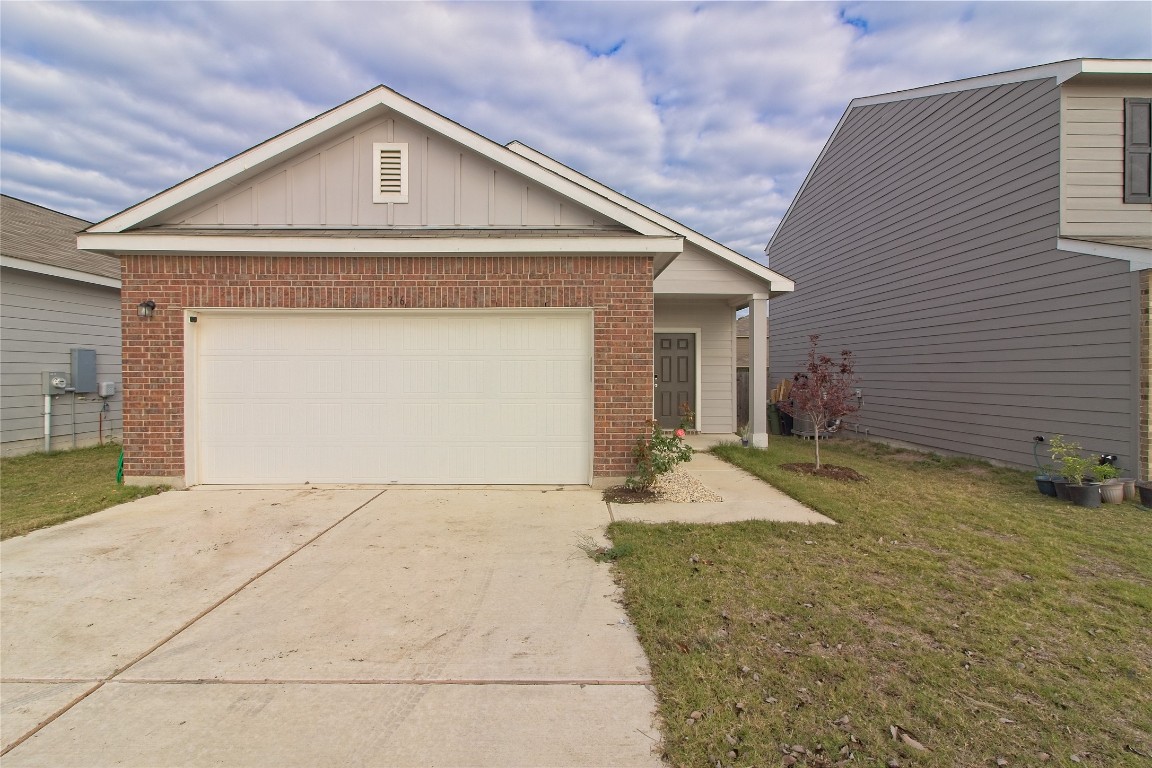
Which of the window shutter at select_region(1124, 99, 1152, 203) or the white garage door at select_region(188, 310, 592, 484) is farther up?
the window shutter at select_region(1124, 99, 1152, 203)

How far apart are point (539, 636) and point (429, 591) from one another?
3.41 ft

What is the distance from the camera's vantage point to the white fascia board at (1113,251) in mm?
6863

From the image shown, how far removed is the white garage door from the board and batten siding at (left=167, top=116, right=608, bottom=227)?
1187mm

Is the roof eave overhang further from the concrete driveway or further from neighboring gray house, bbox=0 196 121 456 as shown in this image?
neighboring gray house, bbox=0 196 121 456

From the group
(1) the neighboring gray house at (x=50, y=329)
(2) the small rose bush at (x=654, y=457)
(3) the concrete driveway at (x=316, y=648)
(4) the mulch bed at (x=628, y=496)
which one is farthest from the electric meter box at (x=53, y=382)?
(2) the small rose bush at (x=654, y=457)

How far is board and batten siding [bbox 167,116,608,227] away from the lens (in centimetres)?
691

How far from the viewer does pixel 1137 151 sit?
26.4ft

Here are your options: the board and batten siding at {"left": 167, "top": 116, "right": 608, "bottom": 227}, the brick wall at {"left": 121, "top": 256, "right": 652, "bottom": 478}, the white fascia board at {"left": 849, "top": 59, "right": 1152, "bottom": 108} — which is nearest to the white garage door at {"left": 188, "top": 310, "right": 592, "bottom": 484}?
the brick wall at {"left": 121, "top": 256, "right": 652, "bottom": 478}

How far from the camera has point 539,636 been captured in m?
3.29

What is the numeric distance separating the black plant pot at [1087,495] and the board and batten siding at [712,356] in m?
5.93

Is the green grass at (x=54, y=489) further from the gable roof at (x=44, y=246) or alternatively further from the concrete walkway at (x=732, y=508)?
the concrete walkway at (x=732, y=508)

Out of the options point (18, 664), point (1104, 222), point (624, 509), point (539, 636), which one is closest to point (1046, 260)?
point (1104, 222)

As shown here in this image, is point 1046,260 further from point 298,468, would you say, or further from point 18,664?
point 18,664

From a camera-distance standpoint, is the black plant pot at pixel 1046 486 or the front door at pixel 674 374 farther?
the front door at pixel 674 374
